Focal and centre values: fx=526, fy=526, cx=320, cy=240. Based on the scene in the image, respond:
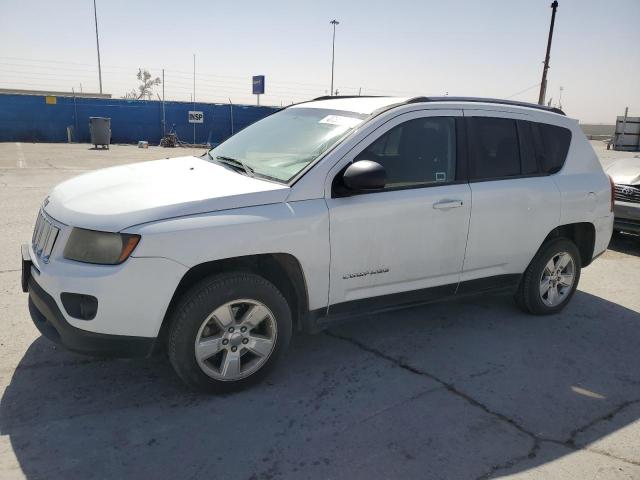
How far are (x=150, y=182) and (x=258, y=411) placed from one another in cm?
158

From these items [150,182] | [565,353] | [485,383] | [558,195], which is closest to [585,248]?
[558,195]

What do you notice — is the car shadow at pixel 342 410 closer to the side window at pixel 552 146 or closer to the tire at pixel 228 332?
the tire at pixel 228 332

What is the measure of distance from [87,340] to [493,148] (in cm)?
318

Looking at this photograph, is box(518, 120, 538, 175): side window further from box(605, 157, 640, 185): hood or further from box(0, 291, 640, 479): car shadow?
box(605, 157, 640, 185): hood

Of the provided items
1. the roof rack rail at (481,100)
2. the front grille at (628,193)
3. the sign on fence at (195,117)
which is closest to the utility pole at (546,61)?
the sign on fence at (195,117)

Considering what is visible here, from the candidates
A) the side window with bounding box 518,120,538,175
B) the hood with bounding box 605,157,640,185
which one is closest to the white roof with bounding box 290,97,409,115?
the side window with bounding box 518,120,538,175

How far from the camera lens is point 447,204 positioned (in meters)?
3.74

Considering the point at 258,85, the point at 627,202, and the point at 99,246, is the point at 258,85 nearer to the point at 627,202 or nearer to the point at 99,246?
the point at 627,202

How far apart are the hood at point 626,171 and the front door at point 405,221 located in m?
4.91

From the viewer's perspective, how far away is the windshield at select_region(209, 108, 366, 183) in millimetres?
3498

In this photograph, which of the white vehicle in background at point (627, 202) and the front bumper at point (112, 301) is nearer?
the front bumper at point (112, 301)

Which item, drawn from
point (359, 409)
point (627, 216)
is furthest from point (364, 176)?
point (627, 216)

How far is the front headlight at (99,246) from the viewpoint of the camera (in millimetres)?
2752

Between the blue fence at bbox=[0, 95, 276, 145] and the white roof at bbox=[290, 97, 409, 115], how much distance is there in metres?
23.9
